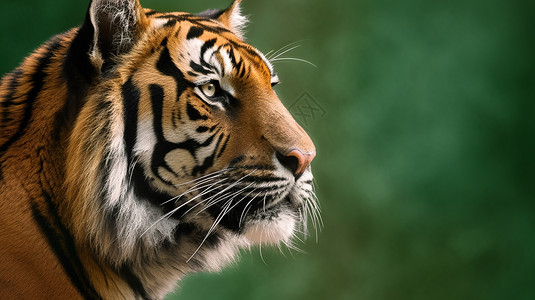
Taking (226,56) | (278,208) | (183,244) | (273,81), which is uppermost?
(226,56)

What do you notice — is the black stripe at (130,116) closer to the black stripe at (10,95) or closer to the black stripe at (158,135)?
the black stripe at (158,135)

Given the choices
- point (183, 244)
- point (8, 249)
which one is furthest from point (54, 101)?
point (183, 244)

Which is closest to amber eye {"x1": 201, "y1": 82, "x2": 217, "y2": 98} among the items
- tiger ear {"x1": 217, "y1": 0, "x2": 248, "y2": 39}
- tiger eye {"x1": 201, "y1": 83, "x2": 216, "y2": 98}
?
tiger eye {"x1": 201, "y1": 83, "x2": 216, "y2": 98}

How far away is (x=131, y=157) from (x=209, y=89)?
21 cm

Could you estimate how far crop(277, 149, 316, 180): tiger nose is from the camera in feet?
3.76

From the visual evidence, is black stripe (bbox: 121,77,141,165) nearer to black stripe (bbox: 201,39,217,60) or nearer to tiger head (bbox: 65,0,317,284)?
tiger head (bbox: 65,0,317,284)

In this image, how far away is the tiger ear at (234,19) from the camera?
1497 millimetres

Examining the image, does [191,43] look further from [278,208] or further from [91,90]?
[278,208]

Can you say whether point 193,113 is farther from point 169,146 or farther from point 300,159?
point 300,159

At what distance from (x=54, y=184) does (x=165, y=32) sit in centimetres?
38

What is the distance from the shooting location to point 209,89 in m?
1.20

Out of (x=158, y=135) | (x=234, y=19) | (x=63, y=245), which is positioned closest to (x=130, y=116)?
(x=158, y=135)

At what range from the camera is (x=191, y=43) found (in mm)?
1230

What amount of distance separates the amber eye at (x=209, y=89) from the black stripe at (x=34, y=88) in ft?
1.05
